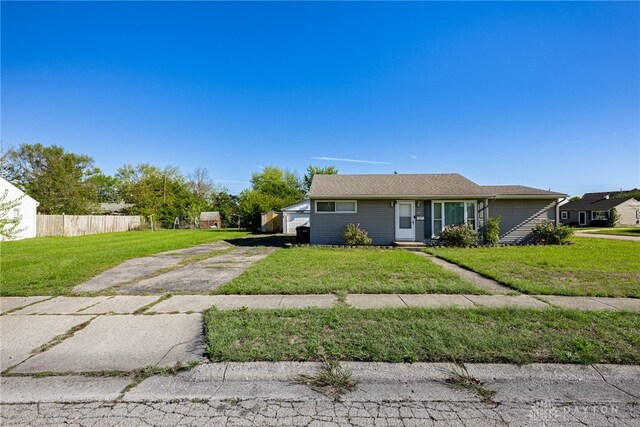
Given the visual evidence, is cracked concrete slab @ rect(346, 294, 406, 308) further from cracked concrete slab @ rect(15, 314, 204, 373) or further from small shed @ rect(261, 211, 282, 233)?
small shed @ rect(261, 211, 282, 233)

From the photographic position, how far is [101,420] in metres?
2.42

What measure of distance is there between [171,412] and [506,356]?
3368 millimetres

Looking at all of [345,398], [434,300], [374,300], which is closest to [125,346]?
[345,398]

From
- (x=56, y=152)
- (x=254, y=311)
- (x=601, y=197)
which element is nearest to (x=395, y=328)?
(x=254, y=311)

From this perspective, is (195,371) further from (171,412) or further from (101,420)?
(101,420)

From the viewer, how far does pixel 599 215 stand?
37719 millimetres

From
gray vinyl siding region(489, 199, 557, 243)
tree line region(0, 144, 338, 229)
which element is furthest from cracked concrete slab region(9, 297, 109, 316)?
tree line region(0, 144, 338, 229)

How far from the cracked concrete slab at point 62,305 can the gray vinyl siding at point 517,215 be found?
16.2 meters

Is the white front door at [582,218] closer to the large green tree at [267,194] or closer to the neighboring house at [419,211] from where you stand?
the neighboring house at [419,211]

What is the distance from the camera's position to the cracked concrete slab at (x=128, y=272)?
6730 millimetres

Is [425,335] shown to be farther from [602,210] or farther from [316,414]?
[602,210]

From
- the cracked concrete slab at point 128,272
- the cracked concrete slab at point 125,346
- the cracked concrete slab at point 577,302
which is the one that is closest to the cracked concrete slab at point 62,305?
the cracked concrete slab at point 128,272

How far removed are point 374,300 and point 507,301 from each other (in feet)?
7.72

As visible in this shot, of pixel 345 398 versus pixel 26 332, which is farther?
pixel 26 332
